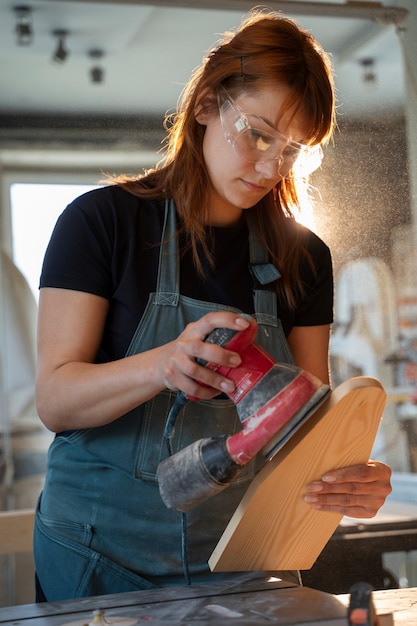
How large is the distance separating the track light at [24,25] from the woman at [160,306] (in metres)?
1.02

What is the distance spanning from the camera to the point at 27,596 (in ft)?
9.02

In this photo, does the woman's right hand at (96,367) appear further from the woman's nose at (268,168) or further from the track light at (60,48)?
the track light at (60,48)

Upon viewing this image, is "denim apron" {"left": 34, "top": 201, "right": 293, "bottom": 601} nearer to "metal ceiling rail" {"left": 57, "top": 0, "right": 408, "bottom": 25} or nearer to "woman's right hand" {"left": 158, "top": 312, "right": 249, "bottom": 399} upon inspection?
"woman's right hand" {"left": 158, "top": 312, "right": 249, "bottom": 399}

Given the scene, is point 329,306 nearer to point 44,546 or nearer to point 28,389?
point 44,546

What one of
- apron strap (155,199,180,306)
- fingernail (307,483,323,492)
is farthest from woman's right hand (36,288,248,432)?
Result: fingernail (307,483,323,492)

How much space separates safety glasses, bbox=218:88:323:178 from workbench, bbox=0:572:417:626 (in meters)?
0.72

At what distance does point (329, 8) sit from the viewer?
7.77ft

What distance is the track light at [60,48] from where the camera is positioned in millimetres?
2504

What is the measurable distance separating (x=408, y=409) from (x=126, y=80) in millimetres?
1211

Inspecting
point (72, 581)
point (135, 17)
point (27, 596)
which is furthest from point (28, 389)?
point (72, 581)

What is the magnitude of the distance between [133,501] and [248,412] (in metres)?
0.42

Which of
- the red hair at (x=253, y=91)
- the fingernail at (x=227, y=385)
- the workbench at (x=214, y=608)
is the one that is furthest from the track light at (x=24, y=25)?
the workbench at (x=214, y=608)

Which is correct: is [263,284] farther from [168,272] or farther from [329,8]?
[329,8]

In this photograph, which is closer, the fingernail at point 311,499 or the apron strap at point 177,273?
the fingernail at point 311,499
